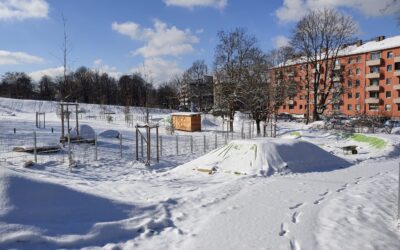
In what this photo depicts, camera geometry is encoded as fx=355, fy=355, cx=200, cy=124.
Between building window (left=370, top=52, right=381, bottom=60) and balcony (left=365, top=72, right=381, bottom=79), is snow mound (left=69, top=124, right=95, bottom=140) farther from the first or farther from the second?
building window (left=370, top=52, right=381, bottom=60)

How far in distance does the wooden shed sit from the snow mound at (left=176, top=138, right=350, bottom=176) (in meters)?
22.1

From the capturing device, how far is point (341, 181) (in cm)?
1144

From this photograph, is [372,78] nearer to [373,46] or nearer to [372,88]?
[372,88]

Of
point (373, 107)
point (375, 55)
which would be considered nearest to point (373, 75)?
point (375, 55)

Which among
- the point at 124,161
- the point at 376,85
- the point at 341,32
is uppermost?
the point at 341,32

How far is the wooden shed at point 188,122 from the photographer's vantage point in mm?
36812

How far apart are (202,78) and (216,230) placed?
8324 centimetres

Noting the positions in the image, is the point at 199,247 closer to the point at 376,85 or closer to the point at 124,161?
the point at 124,161

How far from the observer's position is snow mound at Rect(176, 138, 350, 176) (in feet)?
42.9

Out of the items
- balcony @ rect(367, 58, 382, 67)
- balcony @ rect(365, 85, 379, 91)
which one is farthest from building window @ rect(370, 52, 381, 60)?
balcony @ rect(365, 85, 379, 91)

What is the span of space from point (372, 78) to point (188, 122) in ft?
138

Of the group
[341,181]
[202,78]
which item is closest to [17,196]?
[341,181]

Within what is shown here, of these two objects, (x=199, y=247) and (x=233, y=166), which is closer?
(x=199, y=247)

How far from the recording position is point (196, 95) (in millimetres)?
72312
